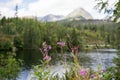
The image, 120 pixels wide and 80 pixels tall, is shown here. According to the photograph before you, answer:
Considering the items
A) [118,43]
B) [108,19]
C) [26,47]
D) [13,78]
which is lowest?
[26,47]

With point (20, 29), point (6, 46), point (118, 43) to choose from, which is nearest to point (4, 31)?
point (20, 29)

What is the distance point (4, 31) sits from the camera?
166250 mm

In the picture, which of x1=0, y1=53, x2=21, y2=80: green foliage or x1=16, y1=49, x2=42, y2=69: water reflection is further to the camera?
x1=16, y1=49, x2=42, y2=69: water reflection

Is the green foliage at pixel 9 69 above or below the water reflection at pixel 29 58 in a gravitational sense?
above

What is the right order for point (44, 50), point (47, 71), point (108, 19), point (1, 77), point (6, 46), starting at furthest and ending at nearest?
point (6, 46) → point (1, 77) → point (108, 19) → point (47, 71) → point (44, 50)

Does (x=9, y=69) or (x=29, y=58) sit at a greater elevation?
(x=9, y=69)

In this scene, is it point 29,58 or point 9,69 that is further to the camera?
point 29,58

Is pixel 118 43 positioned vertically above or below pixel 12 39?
above

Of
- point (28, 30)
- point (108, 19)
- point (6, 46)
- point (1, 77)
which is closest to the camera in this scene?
point (108, 19)

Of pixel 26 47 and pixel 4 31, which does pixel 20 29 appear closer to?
pixel 4 31

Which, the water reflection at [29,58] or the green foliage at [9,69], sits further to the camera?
the water reflection at [29,58]

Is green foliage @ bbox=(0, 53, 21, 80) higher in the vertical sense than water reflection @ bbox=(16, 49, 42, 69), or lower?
higher

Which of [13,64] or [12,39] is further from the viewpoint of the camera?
[12,39]

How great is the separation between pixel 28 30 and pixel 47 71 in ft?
530
